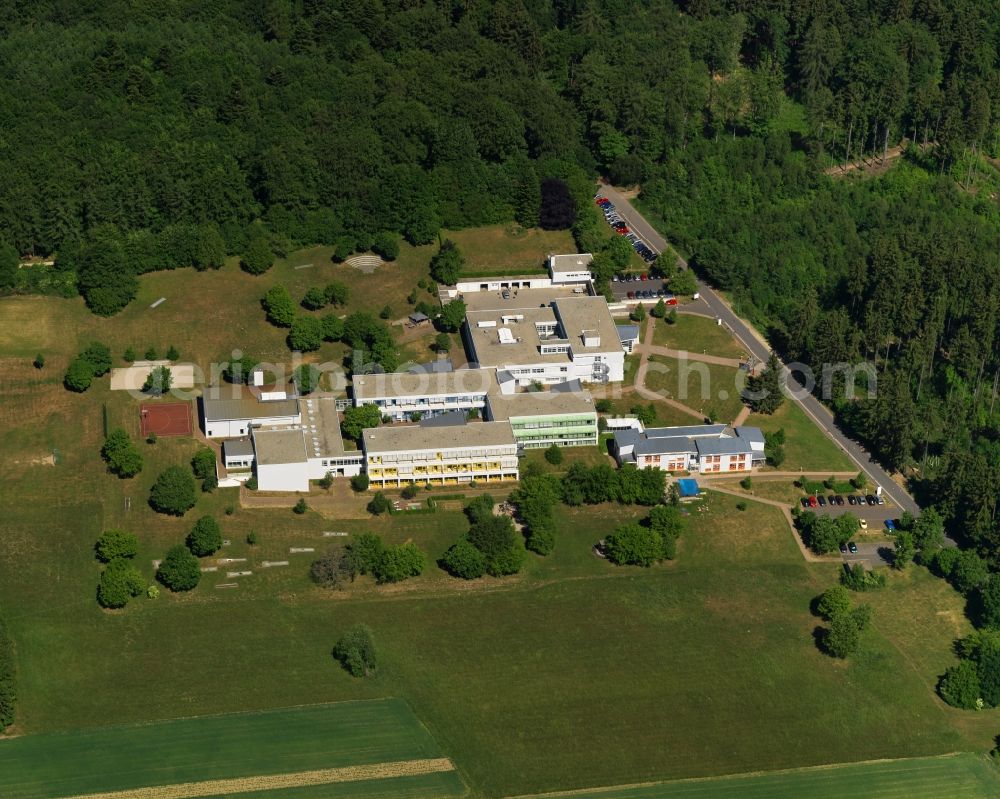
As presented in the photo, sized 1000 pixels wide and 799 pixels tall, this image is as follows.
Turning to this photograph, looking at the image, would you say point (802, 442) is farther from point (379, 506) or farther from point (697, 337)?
point (379, 506)

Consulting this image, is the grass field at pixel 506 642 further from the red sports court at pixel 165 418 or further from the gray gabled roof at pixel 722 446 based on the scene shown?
the gray gabled roof at pixel 722 446

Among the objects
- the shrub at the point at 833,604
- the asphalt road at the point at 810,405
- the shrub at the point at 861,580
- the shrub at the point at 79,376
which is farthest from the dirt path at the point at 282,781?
the asphalt road at the point at 810,405

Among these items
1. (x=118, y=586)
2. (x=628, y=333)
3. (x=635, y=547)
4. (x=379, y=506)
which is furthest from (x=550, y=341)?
(x=118, y=586)

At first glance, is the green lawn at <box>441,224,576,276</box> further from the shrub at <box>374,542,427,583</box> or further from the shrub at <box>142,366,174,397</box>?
the shrub at <box>374,542,427,583</box>

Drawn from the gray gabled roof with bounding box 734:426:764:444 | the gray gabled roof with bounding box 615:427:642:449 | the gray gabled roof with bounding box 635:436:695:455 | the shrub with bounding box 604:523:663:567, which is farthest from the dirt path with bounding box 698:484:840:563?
the shrub with bounding box 604:523:663:567

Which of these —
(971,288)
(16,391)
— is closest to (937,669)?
(971,288)

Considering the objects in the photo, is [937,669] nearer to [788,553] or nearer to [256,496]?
[788,553]
